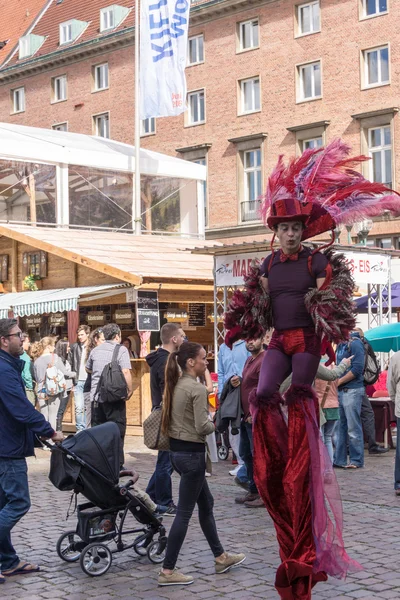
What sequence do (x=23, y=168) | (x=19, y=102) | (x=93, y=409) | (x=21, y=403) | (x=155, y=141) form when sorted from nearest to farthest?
(x=21, y=403) < (x=93, y=409) < (x=23, y=168) < (x=155, y=141) < (x=19, y=102)

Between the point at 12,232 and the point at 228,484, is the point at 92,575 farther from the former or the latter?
the point at 12,232

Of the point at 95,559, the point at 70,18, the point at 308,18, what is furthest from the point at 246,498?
the point at 70,18

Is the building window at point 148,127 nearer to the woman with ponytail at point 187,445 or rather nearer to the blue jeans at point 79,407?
the blue jeans at point 79,407

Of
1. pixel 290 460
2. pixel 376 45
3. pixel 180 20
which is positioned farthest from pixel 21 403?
pixel 376 45

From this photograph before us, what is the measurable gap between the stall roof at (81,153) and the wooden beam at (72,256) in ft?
13.1

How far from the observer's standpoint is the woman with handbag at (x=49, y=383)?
16281 mm

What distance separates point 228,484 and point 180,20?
1769 cm

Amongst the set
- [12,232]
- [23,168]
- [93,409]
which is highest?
[23,168]

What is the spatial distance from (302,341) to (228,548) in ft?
9.09

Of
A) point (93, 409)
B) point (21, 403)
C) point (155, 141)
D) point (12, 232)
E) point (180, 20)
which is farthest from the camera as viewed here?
point (155, 141)

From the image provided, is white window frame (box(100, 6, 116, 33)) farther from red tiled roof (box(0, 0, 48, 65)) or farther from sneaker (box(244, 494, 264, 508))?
sneaker (box(244, 494, 264, 508))

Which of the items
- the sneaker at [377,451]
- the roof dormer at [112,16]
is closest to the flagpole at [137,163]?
the sneaker at [377,451]

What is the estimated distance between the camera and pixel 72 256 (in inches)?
750

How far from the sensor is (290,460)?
587 centimetres
